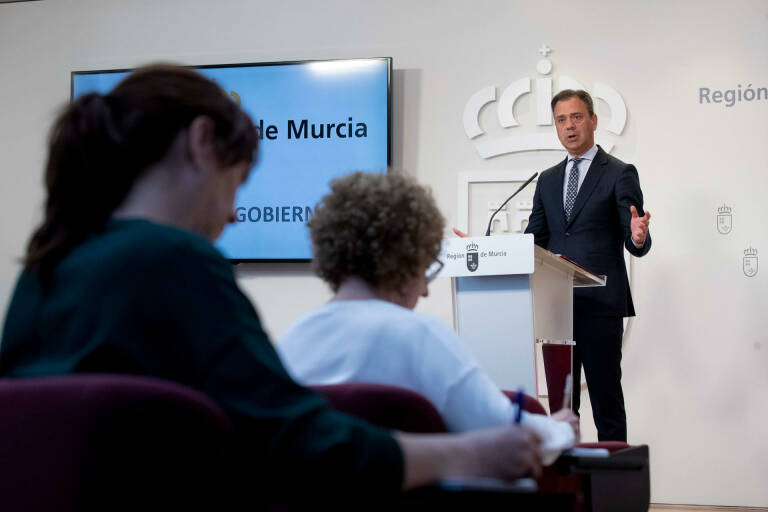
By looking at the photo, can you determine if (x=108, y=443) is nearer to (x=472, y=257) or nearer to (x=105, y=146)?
(x=105, y=146)

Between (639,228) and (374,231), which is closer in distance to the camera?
(374,231)

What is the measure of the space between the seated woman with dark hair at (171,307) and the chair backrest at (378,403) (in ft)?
0.53

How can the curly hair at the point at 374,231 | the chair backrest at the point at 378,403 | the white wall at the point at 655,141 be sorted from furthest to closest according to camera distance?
1. the white wall at the point at 655,141
2. the curly hair at the point at 374,231
3. the chair backrest at the point at 378,403

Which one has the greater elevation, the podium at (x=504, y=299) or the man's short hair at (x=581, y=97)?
the man's short hair at (x=581, y=97)

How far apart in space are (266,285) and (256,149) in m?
4.15

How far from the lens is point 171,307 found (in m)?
0.89

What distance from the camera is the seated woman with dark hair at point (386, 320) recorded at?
1.34 metres

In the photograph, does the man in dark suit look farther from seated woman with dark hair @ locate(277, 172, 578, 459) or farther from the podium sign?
seated woman with dark hair @ locate(277, 172, 578, 459)

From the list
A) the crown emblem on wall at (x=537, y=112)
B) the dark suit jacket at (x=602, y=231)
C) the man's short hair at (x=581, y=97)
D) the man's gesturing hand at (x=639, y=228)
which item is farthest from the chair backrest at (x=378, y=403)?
the crown emblem on wall at (x=537, y=112)

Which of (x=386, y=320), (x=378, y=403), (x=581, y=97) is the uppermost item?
(x=581, y=97)

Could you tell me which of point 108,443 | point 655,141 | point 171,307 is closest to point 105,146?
point 171,307

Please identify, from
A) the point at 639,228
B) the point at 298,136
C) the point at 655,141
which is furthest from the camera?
the point at 298,136

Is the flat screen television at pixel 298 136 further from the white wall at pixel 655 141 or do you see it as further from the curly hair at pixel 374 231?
the curly hair at pixel 374 231

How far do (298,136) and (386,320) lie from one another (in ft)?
12.9
